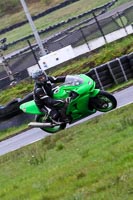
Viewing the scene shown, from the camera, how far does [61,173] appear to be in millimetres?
11156

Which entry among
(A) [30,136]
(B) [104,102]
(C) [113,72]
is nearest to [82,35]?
(C) [113,72]

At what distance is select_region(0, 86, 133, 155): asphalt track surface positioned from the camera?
19.7 metres

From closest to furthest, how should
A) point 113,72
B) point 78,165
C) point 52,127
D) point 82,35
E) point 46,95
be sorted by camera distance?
point 78,165, point 46,95, point 52,127, point 113,72, point 82,35

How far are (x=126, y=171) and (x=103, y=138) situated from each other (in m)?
4.36

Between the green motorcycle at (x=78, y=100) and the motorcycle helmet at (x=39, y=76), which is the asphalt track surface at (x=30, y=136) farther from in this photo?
the motorcycle helmet at (x=39, y=76)


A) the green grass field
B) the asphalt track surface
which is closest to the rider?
the green grass field

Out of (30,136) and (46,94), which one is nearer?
(46,94)

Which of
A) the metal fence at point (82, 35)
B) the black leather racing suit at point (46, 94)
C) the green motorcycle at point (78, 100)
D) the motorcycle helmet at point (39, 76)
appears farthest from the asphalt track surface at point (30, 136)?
the metal fence at point (82, 35)

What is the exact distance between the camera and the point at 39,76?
54.0 feet

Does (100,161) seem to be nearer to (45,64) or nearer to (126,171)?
(126,171)

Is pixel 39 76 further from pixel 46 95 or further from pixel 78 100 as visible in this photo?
pixel 78 100

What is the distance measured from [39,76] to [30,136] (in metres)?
5.06

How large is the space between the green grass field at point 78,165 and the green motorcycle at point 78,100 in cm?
35

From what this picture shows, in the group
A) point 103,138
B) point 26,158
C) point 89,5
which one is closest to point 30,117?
point 26,158
